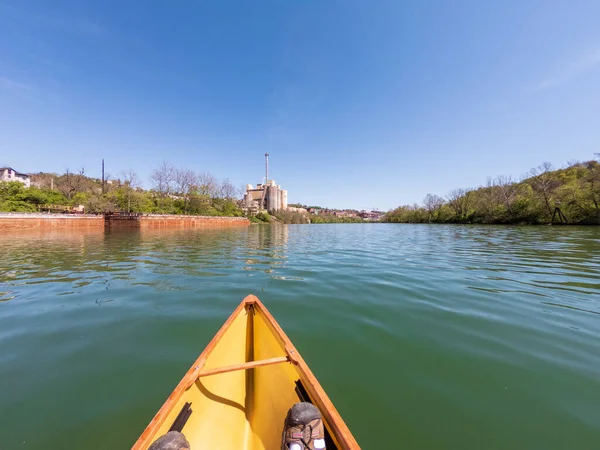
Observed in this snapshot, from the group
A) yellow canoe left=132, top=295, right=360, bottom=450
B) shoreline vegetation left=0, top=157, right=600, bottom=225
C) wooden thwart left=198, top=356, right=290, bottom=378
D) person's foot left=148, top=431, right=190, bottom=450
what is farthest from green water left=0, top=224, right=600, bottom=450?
shoreline vegetation left=0, top=157, right=600, bottom=225

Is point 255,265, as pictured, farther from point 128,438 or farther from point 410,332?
point 128,438

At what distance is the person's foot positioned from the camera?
1.26 m

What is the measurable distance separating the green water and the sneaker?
2.34ft

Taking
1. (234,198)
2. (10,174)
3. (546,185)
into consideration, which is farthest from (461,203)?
(10,174)

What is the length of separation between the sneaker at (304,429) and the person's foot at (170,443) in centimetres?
60

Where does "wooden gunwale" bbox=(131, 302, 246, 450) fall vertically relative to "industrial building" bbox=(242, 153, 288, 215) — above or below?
below

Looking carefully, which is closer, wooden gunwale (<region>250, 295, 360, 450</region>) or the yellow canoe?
wooden gunwale (<region>250, 295, 360, 450</region>)

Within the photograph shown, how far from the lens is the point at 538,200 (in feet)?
126

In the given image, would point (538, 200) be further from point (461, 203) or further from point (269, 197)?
point (269, 197)

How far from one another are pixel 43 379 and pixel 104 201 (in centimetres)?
4143

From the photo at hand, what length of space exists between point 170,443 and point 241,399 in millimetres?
1101

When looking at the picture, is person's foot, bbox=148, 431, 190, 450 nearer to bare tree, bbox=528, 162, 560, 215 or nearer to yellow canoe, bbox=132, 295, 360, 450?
yellow canoe, bbox=132, 295, 360, 450

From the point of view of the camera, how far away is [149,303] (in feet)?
15.3

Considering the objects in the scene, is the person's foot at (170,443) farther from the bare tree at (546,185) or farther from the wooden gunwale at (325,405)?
the bare tree at (546,185)
